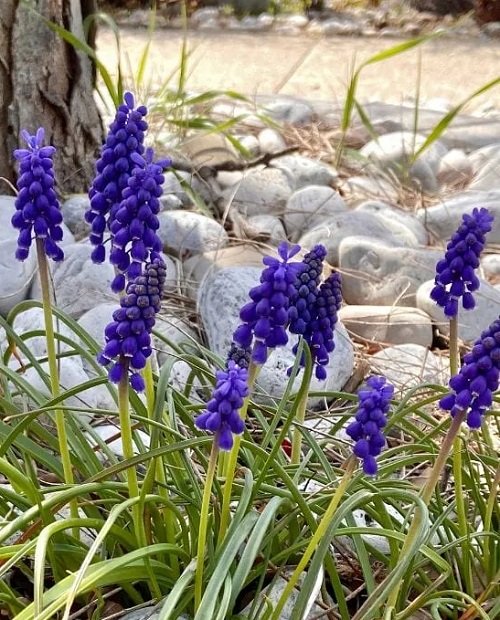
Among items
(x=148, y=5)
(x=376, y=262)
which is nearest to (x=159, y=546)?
(x=376, y=262)

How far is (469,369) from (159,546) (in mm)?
815

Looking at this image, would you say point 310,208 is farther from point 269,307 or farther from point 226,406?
point 226,406

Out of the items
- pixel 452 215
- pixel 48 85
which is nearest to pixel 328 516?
pixel 48 85

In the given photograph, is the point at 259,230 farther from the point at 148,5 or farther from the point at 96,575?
the point at 148,5

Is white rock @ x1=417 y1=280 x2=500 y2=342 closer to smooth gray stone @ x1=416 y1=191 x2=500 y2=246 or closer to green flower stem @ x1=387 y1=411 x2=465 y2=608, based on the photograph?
smooth gray stone @ x1=416 y1=191 x2=500 y2=246

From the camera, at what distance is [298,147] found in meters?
6.80

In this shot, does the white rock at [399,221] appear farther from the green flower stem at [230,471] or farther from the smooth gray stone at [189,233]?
the green flower stem at [230,471]

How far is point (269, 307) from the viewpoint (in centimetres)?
185

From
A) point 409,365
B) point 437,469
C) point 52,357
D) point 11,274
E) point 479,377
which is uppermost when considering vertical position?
point 479,377

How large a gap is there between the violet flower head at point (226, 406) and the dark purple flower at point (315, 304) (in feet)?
1.41

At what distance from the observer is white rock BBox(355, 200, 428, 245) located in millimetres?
5395

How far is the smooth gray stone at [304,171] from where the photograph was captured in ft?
20.3

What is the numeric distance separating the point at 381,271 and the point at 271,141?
2459 mm

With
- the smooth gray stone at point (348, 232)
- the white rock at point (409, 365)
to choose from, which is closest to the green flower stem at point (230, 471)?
the white rock at point (409, 365)
